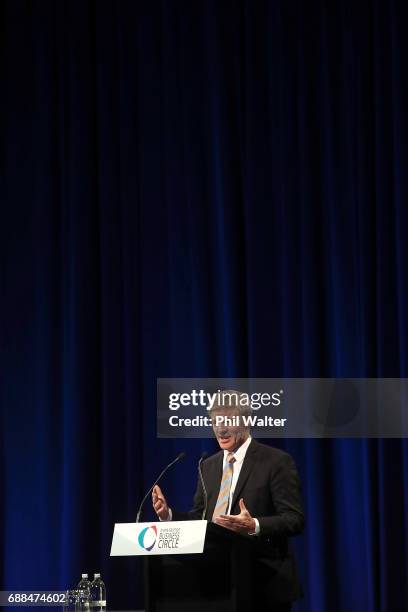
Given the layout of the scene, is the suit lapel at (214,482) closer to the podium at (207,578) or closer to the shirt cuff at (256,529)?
the shirt cuff at (256,529)

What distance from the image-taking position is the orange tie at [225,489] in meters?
3.84

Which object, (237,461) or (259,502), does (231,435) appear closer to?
(237,461)

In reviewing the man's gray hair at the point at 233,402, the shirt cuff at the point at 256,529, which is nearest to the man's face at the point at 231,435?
the man's gray hair at the point at 233,402

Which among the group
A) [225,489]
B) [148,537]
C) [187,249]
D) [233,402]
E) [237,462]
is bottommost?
[148,537]

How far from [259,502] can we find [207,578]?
0.73 meters

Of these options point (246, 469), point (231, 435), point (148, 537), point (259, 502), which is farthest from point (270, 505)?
point (148, 537)

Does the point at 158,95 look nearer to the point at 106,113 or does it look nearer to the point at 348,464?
the point at 106,113

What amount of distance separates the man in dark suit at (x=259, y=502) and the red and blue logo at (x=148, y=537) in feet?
0.71

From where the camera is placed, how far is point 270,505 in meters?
3.79

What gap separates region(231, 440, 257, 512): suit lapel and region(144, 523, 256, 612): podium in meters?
0.65

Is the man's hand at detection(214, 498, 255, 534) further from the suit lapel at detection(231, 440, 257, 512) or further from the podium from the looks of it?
the suit lapel at detection(231, 440, 257, 512)

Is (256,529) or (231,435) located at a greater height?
(231,435)

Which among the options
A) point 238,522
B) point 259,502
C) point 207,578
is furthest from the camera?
point 259,502

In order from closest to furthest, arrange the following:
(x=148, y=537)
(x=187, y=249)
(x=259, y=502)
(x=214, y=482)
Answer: (x=148, y=537), (x=259, y=502), (x=214, y=482), (x=187, y=249)
